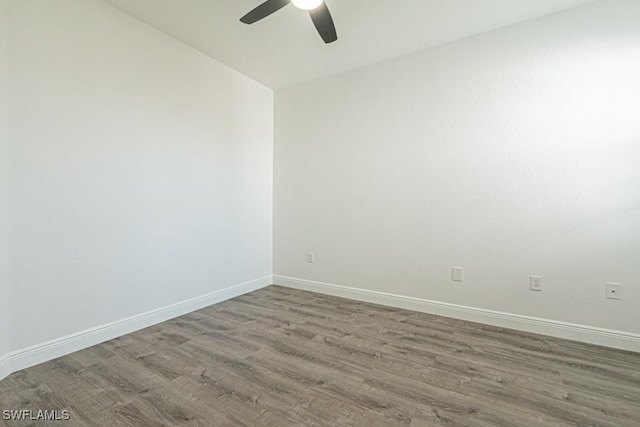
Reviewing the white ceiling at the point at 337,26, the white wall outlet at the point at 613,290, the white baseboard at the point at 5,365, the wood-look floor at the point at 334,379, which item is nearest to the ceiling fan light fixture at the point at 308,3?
the white ceiling at the point at 337,26

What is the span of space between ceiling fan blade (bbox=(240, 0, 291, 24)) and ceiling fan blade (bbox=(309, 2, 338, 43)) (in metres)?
0.19

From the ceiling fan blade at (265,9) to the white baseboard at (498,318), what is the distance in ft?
9.02

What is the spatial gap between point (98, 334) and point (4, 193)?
116cm

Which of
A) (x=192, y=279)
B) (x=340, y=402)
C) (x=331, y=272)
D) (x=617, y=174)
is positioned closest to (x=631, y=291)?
(x=617, y=174)

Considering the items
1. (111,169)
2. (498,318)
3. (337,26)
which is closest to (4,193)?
(111,169)

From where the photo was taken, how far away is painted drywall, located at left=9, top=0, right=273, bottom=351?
1.89 metres

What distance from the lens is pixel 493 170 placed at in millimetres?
2639

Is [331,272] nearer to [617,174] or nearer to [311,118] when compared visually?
[311,118]

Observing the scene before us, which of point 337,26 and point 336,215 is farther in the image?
point 336,215

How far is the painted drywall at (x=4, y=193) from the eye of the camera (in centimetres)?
175

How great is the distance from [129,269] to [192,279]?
2.09ft

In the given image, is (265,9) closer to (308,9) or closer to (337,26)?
(308,9)

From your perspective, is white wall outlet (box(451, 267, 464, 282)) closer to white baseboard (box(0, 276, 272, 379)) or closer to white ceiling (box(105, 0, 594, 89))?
white ceiling (box(105, 0, 594, 89))

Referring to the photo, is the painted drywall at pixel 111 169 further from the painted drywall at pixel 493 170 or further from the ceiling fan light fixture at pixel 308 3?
the ceiling fan light fixture at pixel 308 3
